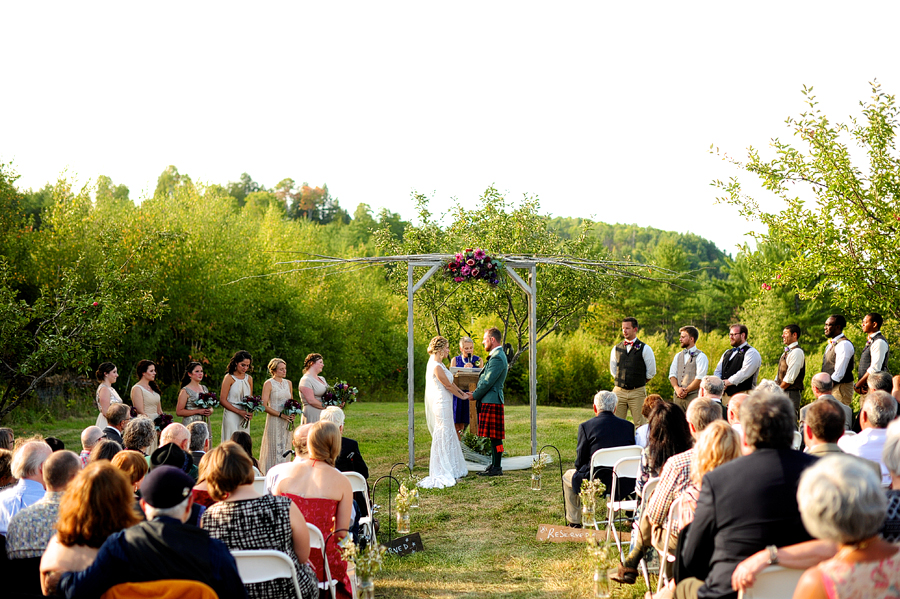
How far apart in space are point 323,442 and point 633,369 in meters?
6.22

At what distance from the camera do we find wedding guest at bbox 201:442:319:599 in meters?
3.52

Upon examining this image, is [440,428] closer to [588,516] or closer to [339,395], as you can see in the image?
[339,395]

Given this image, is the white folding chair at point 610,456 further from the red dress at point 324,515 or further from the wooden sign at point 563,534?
the red dress at point 324,515

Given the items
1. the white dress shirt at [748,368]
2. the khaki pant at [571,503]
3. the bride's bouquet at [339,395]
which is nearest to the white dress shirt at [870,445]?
the khaki pant at [571,503]

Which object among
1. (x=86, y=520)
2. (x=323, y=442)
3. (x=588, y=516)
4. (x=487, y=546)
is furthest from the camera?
(x=487, y=546)

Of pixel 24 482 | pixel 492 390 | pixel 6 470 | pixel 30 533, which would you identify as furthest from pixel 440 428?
pixel 30 533

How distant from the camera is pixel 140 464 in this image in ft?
13.8

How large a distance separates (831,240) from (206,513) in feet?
25.2

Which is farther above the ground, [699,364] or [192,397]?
[699,364]

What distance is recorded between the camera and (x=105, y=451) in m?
4.51

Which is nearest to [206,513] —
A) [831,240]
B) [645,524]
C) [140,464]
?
[140,464]

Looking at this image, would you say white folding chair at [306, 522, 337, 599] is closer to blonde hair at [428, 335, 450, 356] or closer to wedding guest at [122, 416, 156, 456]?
wedding guest at [122, 416, 156, 456]

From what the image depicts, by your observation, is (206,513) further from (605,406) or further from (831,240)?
(831,240)

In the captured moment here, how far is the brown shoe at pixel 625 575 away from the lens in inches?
187
